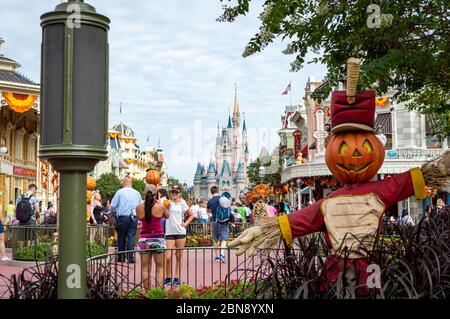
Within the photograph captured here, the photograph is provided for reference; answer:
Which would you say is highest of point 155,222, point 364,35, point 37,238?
point 364,35

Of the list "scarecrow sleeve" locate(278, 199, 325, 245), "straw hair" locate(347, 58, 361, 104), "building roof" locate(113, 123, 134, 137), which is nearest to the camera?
"straw hair" locate(347, 58, 361, 104)

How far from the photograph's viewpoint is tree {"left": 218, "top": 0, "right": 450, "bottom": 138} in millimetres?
6914

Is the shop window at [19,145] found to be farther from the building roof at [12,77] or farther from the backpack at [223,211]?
the backpack at [223,211]

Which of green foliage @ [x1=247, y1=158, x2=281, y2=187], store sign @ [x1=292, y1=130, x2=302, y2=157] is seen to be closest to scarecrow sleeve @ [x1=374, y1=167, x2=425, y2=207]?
store sign @ [x1=292, y1=130, x2=302, y2=157]

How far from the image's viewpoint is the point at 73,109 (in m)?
2.83

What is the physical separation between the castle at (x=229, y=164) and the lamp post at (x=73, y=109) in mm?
163378

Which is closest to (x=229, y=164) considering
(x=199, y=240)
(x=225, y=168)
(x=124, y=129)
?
(x=225, y=168)

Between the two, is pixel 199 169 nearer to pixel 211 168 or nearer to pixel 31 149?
pixel 211 168

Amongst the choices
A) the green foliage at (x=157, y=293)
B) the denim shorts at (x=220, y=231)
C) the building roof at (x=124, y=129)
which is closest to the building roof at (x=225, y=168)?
the building roof at (x=124, y=129)

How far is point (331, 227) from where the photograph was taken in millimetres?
4758

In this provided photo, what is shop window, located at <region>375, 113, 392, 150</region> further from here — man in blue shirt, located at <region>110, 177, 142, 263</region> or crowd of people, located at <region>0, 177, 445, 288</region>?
man in blue shirt, located at <region>110, 177, 142, 263</region>

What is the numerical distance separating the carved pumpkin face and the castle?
530 ft

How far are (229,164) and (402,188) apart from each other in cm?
17245
